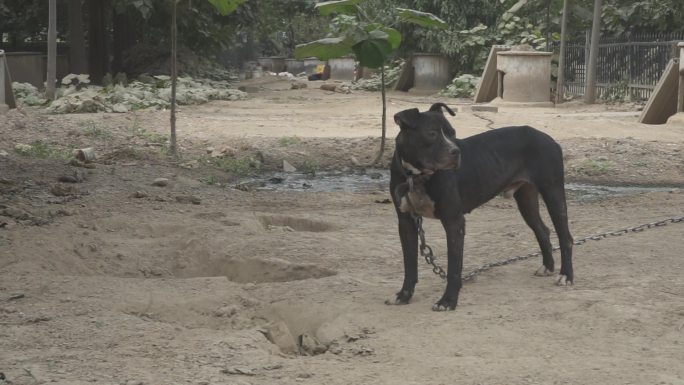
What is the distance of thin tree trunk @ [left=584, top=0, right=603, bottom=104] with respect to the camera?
22958 millimetres

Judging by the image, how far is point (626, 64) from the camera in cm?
2462

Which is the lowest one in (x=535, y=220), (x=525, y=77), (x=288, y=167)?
(x=288, y=167)

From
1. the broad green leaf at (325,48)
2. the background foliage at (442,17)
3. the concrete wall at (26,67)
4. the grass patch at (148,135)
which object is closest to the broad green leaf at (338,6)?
the broad green leaf at (325,48)

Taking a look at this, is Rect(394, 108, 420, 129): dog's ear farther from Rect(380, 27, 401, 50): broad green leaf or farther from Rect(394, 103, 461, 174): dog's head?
Rect(380, 27, 401, 50): broad green leaf

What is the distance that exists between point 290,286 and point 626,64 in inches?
784

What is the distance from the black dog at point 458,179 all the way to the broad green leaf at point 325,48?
593 cm

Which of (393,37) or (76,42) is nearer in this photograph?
(393,37)

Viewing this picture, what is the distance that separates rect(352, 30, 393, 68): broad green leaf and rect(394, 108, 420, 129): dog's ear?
270 inches

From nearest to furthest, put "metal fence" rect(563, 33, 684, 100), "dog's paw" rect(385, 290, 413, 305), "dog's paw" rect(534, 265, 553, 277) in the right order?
1. "dog's paw" rect(385, 290, 413, 305)
2. "dog's paw" rect(534, 265, 553, 277)
3. "metal fence" rect(563, 33, 684, 100)

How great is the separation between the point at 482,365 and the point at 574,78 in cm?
2379

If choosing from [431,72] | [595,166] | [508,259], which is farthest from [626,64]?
[508,259]

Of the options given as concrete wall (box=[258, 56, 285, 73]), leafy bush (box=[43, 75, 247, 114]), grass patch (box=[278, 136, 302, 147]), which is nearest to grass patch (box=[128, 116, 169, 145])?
grass patch (box=[278, 136, 302, 147])

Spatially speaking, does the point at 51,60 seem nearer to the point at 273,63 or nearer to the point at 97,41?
the point at 97,41

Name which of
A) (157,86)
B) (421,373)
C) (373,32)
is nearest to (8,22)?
(157,86)
